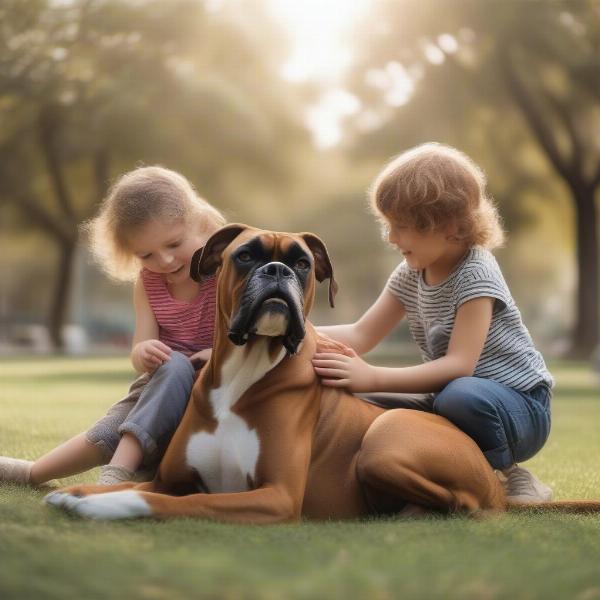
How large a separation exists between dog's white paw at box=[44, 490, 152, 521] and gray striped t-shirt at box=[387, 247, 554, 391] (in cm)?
165

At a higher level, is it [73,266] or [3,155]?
[3,155]

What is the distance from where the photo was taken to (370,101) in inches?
945

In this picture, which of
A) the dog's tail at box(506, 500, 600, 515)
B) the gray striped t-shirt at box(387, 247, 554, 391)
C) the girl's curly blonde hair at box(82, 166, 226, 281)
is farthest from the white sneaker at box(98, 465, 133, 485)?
the dog's tail at box(506, 500, 600, 515)

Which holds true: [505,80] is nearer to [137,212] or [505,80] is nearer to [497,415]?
[137,212]

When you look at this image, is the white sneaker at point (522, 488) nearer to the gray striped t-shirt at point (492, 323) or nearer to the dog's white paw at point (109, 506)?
the gray striped t-shirt at point (492, 323)

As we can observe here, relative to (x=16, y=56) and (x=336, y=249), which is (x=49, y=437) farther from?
(x=336, y=249)

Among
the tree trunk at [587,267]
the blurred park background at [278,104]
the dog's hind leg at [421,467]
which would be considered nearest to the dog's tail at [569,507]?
the dog's hind leg at [421,467]

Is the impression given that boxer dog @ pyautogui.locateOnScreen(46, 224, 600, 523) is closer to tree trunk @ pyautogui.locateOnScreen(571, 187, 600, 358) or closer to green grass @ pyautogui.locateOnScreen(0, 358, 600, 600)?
green grass @ pyautogui.locateOnScreen(0, 358, 600, 600)

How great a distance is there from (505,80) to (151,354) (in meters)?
19.2

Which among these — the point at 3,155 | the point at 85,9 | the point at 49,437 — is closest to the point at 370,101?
the point at 85,9

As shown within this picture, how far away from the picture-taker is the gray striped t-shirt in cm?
420

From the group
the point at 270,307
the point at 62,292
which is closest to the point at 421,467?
the point at 270,307

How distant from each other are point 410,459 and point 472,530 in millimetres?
379

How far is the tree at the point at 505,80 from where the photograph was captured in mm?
20797
